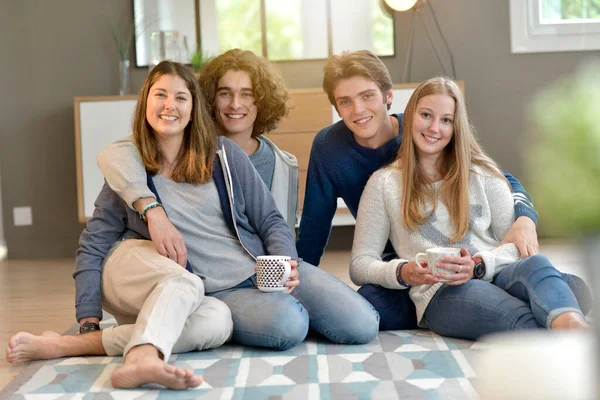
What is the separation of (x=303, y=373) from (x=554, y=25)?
3.21 m

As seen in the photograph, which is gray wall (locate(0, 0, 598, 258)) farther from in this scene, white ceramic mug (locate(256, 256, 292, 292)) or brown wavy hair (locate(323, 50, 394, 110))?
white ceramic mug (locate(256, 256, 292, 292))

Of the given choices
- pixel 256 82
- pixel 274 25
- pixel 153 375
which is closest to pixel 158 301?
pixel 153 375

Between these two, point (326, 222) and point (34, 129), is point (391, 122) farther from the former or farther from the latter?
point (34, 129)

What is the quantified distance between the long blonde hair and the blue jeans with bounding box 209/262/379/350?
0.92 ft

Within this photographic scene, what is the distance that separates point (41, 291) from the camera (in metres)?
3.28

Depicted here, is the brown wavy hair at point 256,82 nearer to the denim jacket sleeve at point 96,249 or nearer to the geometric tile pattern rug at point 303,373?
the denim jacket sleeve at point 96,249

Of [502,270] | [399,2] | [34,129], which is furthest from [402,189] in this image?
[34,129]

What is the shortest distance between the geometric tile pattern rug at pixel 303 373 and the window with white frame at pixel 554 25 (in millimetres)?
2727

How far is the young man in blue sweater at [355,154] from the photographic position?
221 cm

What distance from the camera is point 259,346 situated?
203 cm

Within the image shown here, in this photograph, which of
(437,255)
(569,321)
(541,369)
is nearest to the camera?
(541,369)

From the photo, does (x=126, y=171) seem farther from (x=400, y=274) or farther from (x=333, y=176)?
(x=400, y=274)

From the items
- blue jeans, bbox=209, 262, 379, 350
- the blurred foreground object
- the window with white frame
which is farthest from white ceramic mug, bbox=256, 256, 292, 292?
the window with white frame

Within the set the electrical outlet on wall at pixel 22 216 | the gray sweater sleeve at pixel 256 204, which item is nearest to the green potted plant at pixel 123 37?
the electrical outlet on wall at pixel 22 216
